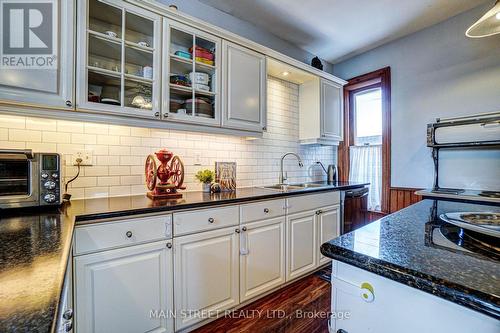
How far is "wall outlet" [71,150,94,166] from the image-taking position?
164cm

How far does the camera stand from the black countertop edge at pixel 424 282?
0.45 m

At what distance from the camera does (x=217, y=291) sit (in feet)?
5.46

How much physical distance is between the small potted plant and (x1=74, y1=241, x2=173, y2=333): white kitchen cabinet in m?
0.76

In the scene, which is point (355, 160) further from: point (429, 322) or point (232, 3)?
point (429, 322)

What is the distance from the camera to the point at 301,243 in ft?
7.37

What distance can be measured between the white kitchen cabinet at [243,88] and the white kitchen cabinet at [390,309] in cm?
163

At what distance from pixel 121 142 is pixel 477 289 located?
2.06m

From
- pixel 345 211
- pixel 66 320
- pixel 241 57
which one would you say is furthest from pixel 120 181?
pixel 345 211

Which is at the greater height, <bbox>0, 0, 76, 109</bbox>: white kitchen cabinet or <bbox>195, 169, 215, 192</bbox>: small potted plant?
<bbox>0, 0, 76, 109</bbox>: white kitchen cabinet

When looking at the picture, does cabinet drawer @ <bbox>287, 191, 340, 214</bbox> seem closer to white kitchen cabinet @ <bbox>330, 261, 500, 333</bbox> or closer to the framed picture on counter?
the framed picture on counter

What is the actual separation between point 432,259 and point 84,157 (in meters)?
2.01

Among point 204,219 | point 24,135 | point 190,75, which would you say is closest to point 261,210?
point 204,219

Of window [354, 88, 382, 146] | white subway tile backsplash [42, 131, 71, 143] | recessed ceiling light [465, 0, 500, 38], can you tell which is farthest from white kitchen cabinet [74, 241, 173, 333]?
window [354, 88, 382, 146]

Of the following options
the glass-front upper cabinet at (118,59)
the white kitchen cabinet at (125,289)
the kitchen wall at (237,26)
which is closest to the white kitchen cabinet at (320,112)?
the kitchen wall at (237,26)
